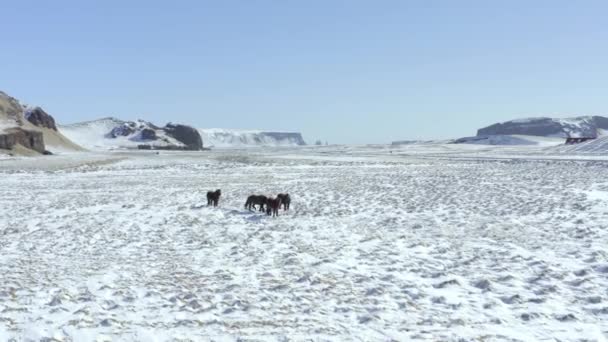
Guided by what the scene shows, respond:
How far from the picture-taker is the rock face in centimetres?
14738

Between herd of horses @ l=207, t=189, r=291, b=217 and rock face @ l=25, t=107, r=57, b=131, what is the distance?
480ft

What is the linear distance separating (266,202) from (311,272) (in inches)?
314

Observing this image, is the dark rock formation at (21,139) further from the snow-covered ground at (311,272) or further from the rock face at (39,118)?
the snow-covered ground at (311,272)

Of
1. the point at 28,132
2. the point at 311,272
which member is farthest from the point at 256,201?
the point at 28,132

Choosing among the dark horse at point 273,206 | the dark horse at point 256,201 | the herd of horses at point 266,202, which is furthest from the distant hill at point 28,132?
the dark horse at point 273,206

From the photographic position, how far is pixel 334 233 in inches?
555

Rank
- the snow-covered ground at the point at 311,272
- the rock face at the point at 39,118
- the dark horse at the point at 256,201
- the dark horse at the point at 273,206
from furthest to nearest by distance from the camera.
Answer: the rock face at the point at 39,118 < the dark horse at the point at 256,201 < the dark horse at the point at 273,206 < the snow-covered ground at the point at 311,272

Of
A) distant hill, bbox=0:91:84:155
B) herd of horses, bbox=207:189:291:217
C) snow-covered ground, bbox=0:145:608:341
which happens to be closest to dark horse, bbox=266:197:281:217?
herd of horses, bbox=207:189:291:217

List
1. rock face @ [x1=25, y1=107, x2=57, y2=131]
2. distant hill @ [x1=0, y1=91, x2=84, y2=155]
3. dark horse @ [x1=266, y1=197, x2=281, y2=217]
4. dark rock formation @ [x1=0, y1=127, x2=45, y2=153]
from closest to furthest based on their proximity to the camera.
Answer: dark horse @ [x1=266, y1=197, x2=281, y2=217] → dark rock formation @ [x1=0, y1=127, x2=45, y2=153] → distant hill @ [x1=0, y1=91, x2=84, y2=155] → rock face @ [x1=25, y1=107, x2=57, y2=131]

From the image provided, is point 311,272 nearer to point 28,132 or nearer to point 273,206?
point 273,206

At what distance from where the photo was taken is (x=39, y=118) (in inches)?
5871

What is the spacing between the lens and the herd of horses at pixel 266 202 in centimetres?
1741

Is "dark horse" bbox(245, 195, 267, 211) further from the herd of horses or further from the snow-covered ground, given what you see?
the snow-covered ground

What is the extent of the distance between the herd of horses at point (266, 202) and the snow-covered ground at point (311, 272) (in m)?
0.50
